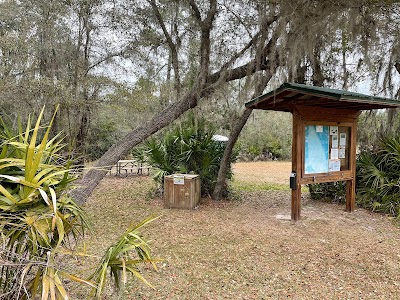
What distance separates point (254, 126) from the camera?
18.5 m

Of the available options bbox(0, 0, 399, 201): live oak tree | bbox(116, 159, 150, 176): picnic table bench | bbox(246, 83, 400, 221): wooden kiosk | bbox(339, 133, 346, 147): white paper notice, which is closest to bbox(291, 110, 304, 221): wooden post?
bbox(246, 83, 400, 221): wooden kiosk

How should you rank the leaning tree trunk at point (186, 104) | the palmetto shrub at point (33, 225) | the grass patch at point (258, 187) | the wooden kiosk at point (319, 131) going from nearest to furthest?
the palmetto shrub at point (33, 225) < the wooden kiosk at point (319, 131) < the leaning tree trunk at point (186, 104) < the grass patch at point (258, 187)

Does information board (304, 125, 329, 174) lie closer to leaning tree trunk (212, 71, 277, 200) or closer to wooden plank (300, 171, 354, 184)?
wooden plank (300, 171, 354, 184)

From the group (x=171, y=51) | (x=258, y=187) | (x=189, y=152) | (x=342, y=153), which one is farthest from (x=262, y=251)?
(x=258, y=187)

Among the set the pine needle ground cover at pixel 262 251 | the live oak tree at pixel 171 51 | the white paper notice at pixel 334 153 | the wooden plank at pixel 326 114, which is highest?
the live oak tree at pixel 171 51

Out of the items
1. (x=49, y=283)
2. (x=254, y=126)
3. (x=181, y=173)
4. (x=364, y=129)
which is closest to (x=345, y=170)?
(x=364, y=129)

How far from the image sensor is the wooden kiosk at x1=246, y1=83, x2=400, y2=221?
15.7 ft

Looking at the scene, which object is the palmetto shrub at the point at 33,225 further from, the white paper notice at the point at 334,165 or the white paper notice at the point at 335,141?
the white paper notice at the point at 335,141

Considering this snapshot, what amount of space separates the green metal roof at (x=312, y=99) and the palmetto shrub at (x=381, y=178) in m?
1.10

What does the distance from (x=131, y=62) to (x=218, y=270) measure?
676cm

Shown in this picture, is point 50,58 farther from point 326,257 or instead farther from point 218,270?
point 326,257

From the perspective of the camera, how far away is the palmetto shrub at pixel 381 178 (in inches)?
222

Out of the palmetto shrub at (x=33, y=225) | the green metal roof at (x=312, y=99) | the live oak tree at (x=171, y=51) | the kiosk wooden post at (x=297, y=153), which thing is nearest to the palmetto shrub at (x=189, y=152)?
the live oak tree at (x=171, y=51)

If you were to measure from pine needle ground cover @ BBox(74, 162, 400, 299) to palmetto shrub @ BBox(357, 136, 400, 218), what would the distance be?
0.98ft
